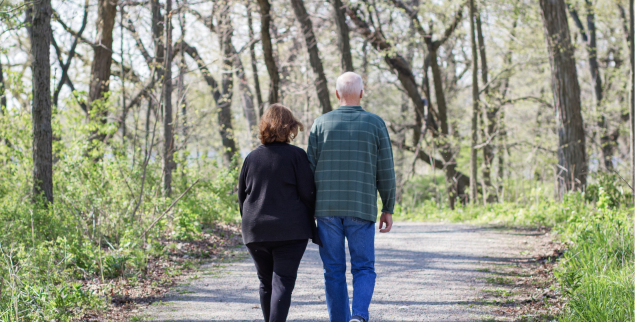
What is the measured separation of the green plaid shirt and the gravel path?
1.21 m

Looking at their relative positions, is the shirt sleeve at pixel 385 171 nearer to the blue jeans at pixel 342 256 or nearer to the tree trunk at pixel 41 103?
the blue jeans at pixel 342 256

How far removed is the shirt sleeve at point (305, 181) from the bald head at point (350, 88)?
1.76ft

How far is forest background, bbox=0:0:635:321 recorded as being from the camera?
5243 mm

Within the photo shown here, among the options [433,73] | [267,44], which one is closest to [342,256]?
[267,44]

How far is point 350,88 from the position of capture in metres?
3.68

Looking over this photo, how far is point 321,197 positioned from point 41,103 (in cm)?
515

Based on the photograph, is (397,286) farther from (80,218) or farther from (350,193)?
(80,218)

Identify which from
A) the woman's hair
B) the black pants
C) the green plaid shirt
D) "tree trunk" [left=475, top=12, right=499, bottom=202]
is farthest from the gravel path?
"tree trunk" [left=475, top=12, right=499, bottom=202]

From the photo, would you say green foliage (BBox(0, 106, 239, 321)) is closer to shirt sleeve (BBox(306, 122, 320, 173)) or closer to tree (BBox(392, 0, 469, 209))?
shirt sleeve (BBox(306, 122, 320, 173))

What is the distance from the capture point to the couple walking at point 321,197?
3398mm

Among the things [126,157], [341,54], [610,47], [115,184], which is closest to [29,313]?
[115,184]

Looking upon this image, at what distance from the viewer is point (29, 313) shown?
12.6ft

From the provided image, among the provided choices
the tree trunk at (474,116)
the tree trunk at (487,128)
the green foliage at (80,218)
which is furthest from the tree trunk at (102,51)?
the tree trunk at (487,128)

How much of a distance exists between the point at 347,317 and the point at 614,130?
65.9 ft
